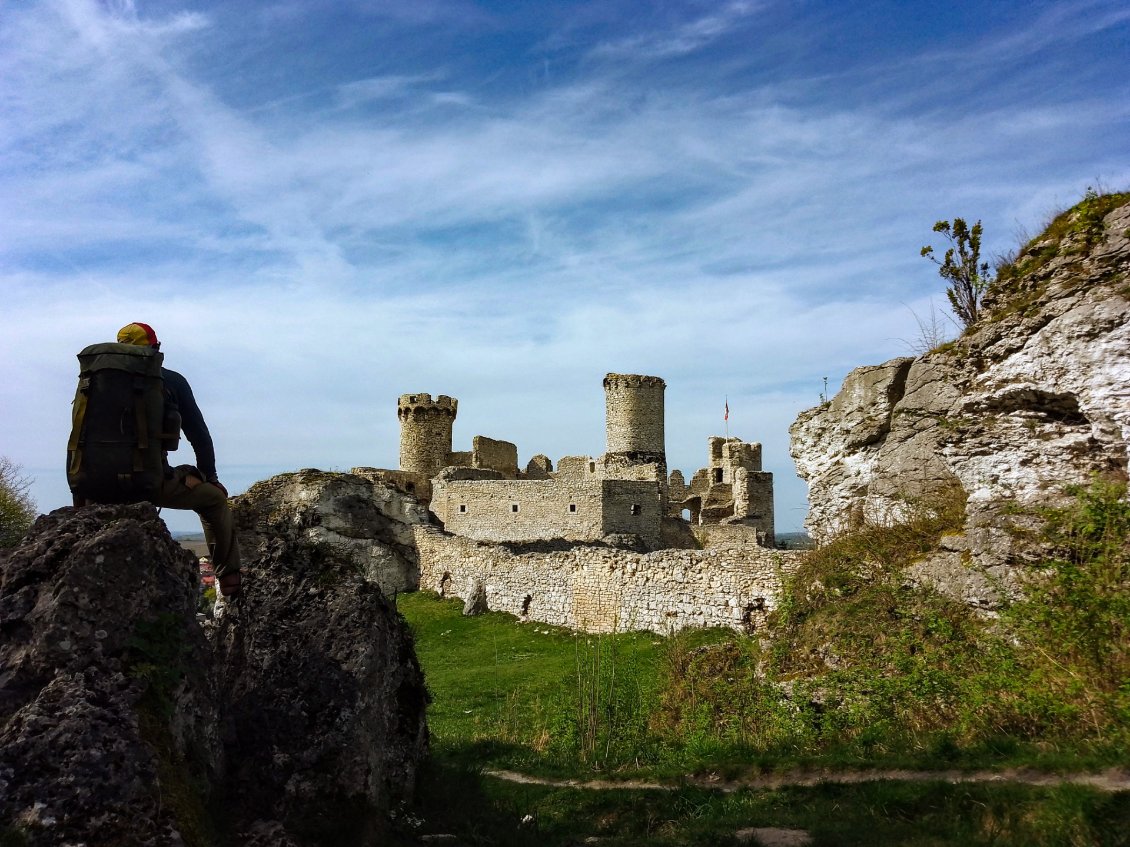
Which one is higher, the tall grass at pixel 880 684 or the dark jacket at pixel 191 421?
the dark jacket at pixel 191 421

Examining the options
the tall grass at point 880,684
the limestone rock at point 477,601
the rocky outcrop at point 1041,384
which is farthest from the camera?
the limestone rock at point 477,601

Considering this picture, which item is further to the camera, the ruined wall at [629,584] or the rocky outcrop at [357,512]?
the rocky outcrop at [357,512]

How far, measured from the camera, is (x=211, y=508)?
A: 5664 mm

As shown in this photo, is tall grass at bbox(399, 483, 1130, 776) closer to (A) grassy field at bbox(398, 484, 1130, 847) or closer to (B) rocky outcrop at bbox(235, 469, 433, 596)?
(A) grassy field at bbox(398, 484, 1130, 847)

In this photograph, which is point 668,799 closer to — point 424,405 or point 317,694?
point 317,694

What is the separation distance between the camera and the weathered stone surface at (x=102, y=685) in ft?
12.4

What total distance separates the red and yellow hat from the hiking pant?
2.67ft

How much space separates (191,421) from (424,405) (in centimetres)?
4112

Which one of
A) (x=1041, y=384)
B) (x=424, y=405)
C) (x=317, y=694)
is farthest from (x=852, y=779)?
(x=424, y=405)

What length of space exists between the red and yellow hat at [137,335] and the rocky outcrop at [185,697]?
1.07 metres

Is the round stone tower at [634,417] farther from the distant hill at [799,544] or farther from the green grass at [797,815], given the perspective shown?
the green grass at [797,815]

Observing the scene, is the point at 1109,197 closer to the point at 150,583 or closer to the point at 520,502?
the point at 150,583

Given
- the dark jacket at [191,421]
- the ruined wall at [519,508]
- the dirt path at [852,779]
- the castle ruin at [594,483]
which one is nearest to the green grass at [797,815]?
the dirt path at [852,779]

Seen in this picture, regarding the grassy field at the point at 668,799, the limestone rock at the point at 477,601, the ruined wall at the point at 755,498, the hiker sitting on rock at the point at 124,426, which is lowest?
the grassy field at the point at 668,799
